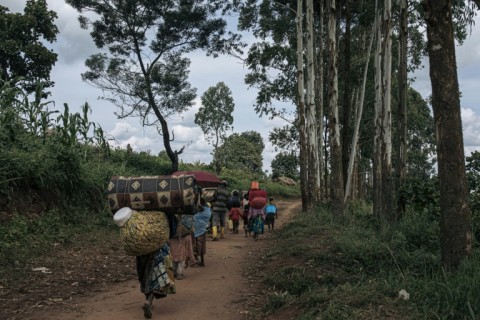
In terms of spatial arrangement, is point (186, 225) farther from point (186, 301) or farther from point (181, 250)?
point (186, 301)

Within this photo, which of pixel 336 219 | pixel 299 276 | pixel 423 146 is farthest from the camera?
pixel 423 146

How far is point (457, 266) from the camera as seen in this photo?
4.67 metres

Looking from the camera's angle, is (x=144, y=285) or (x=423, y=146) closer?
(x=144, y=285)

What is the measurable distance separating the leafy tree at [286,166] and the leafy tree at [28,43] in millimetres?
34517

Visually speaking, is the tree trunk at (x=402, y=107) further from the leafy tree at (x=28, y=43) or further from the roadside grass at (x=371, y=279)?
the leafy tree at (x=28, y=43)

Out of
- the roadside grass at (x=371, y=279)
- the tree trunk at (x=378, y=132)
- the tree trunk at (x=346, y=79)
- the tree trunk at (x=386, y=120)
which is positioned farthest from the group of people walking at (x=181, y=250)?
the tree trunk at (x=346, y=79)

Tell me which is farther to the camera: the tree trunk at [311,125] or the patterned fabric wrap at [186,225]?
the tree trunk at [311,125]

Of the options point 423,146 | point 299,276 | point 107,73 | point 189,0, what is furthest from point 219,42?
point 423,146

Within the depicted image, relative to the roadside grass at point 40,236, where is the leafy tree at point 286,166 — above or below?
above

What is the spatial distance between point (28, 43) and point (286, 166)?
126 feet

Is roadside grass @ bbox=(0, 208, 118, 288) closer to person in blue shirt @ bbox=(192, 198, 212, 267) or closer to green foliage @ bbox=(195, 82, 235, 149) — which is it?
person in blue shirt @ bbox=(192, 198, 212, 267)

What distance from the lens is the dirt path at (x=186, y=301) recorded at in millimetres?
5762

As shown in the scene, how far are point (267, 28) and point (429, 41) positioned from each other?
66.8ft

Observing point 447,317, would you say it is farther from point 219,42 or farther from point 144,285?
point 219,42
